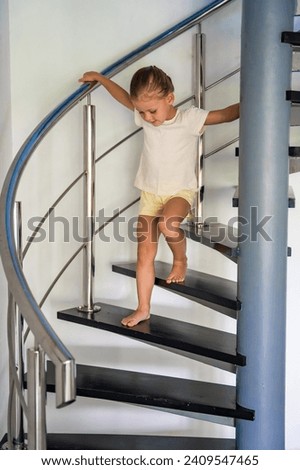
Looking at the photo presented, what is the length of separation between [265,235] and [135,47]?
4.25 feet

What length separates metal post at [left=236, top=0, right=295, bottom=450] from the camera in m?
2.51

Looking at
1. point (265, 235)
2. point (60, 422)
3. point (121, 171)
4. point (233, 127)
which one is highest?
point (233, 127)

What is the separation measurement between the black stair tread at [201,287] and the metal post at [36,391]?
0.93 meters

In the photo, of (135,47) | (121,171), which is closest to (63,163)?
(121,171)

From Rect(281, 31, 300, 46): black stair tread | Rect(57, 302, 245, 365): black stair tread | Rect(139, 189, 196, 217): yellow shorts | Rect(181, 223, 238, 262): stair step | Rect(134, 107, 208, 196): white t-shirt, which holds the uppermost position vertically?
Rect(281, 31, 300, 46): black stair tread

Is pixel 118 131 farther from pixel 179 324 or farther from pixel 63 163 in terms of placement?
pixel 179 324

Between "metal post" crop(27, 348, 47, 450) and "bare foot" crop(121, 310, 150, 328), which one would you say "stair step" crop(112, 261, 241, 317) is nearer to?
"bare foot" crop(121, 310, 150, 328)

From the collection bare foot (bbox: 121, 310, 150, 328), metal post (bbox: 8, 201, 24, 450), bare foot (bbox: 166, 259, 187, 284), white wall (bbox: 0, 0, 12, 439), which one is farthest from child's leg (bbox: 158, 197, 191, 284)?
white wall (bbox: 0, 0, 12, 439)

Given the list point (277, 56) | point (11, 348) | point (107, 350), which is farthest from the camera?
point (107, 350)

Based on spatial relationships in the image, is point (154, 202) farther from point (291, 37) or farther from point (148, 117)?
point (291, 37)

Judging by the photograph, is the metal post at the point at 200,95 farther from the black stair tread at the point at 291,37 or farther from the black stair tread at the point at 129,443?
the black stair tread at the point at 129,443

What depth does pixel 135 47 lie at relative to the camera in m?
3.30

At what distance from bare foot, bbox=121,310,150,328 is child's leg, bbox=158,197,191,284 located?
18 centimetres

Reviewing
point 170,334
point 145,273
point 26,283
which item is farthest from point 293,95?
point 26,283
